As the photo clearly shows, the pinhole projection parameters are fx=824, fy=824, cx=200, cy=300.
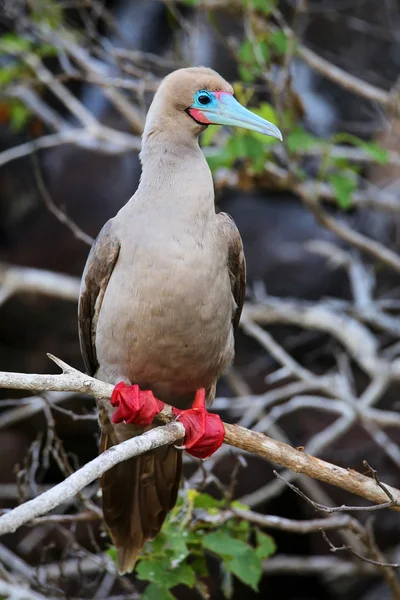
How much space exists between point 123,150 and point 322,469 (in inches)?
142

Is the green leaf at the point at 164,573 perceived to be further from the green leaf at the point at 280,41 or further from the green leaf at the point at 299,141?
the green leaf at the point at 280,41

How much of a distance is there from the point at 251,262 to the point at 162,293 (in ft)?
16.5

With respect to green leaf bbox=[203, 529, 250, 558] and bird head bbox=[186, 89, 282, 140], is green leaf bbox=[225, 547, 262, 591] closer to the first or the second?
green leaf bbox=[203, 529, 250, 558]

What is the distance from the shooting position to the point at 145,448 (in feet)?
9.13

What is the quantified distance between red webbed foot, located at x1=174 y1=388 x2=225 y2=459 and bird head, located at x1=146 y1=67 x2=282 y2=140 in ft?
3.90

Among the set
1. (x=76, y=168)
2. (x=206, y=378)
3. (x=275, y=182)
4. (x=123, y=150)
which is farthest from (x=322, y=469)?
(x=76, y=168)

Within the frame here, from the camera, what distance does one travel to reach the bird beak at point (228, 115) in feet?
10.9

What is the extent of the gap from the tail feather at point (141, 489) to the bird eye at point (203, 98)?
60.1 inches

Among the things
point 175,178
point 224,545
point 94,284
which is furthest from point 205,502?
point 175,178

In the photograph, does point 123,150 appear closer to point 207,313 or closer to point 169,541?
point 207,313

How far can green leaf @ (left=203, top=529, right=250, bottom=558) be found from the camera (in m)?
3.33

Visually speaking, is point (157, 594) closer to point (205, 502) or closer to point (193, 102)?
point (205, 502)

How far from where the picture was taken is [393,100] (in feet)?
16.9

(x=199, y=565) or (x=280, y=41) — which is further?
(x=280, y=41)
